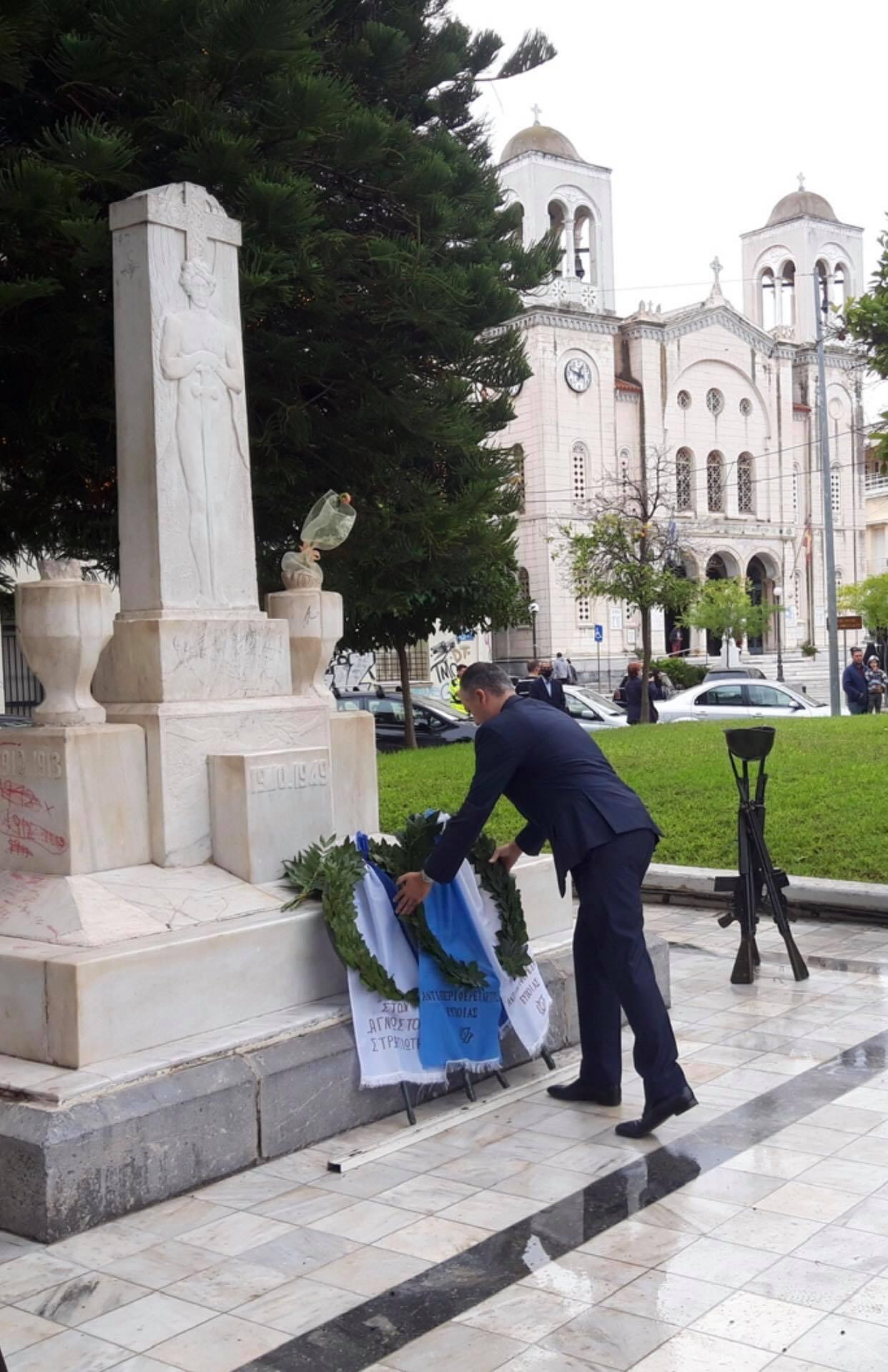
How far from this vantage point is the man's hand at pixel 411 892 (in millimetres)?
5738

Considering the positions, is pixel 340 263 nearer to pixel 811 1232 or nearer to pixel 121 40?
pixel 121 40

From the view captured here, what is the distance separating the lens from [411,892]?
576 centimetres

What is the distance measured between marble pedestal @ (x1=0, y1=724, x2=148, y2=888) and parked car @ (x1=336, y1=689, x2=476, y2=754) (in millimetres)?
17279

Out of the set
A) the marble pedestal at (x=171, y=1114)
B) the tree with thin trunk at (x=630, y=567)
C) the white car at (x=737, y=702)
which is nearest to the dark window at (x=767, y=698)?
the white car at (x=737, y=702)

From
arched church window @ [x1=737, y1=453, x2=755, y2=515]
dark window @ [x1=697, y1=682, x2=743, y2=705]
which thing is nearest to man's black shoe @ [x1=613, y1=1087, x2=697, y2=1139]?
dark window @ [x1=697, y1=682, x2=743, y2=705]

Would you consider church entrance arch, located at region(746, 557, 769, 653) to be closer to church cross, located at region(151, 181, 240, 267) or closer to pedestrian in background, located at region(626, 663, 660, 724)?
pedestrian in background, located at region(626, 663, 660, 724)

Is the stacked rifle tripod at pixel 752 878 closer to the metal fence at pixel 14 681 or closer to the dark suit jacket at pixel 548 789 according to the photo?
the dark suit jacket at pixel 548 789

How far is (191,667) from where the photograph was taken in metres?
6.43

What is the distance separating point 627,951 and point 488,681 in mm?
1225

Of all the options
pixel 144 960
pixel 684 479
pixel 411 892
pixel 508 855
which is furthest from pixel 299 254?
pixel 684 479

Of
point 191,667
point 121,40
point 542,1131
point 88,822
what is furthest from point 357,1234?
point 121,40

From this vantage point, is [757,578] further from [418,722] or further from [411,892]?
[411,892]

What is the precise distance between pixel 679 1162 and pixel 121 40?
21.2 feet

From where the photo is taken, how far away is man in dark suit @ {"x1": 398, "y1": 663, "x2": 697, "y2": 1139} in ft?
18.0
